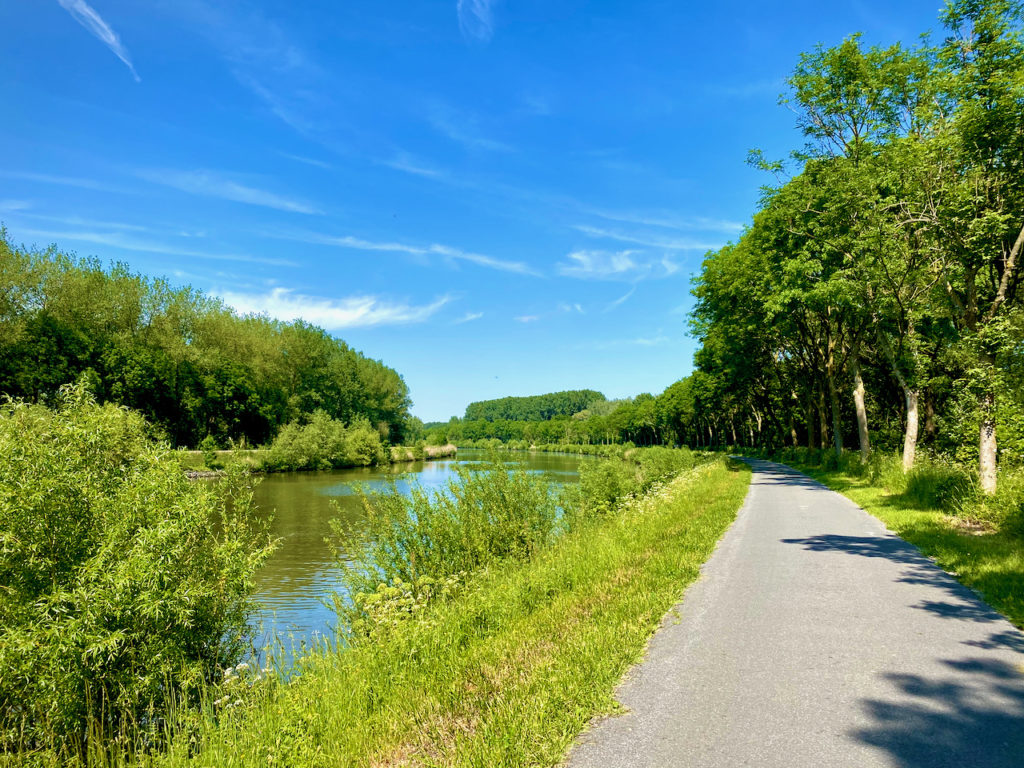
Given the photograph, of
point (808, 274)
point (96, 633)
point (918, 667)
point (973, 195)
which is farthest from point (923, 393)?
point (96, 633)

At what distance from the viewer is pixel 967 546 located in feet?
30.6

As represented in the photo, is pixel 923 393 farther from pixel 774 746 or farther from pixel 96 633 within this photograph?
pixel 96 633

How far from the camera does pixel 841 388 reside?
1519 inches

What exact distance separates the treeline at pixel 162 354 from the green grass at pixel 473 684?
87.9 feet

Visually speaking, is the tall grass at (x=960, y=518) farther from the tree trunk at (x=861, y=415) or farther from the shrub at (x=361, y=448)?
the shrub at (x=361, y=448)

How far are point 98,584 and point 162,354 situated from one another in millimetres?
58180

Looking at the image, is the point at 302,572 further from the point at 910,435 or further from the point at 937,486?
the point at 910,435

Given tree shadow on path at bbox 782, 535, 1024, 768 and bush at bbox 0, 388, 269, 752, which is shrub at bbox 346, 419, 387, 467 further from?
tree shadow on path at bbox 782, 535, 1024, 768

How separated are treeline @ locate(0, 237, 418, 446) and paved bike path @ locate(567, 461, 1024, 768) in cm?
2934

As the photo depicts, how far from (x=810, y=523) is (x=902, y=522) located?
5.91 feet

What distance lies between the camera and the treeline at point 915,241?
1262 cm

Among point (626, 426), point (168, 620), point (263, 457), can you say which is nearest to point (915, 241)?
point (168, 620)

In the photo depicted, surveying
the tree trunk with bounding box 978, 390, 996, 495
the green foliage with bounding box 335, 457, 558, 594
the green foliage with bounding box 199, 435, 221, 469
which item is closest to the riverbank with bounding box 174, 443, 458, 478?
the green foliage with bounding box 199, 435, 221, 469

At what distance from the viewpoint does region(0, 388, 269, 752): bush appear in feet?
19.6
